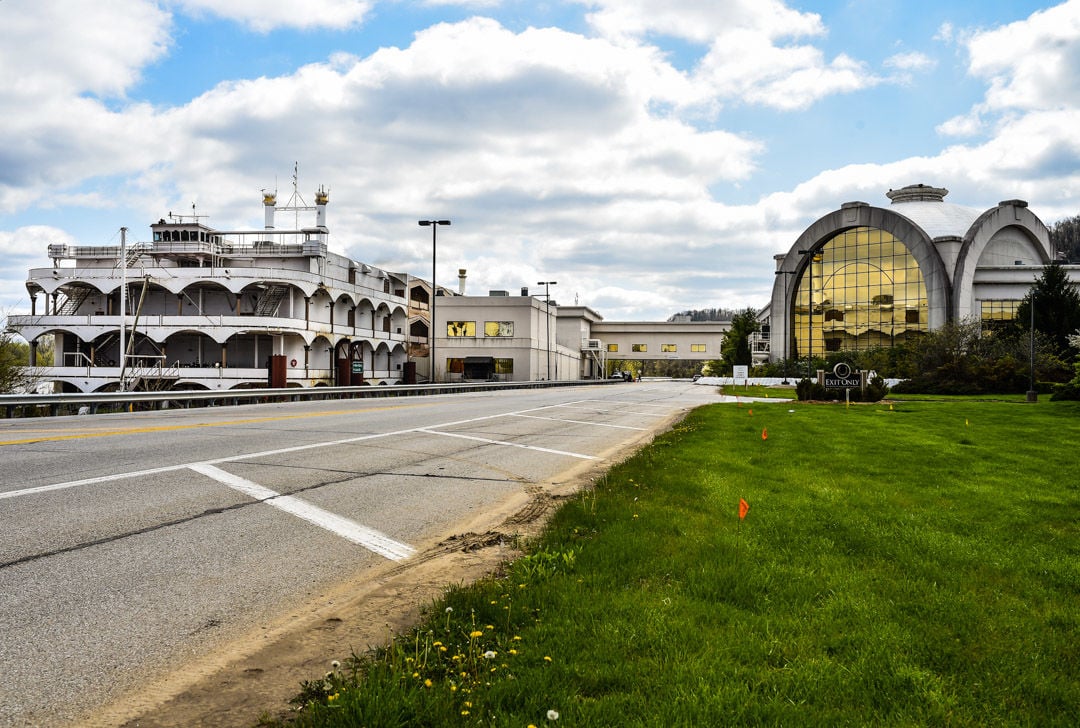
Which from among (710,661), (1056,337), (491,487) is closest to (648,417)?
(491,487)

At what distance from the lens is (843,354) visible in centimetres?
6944

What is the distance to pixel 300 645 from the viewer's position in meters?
3.89

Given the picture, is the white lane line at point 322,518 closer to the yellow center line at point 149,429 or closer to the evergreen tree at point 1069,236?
the yellow center line at point 149,429

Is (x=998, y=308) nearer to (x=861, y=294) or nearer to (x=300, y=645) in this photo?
(x=861, y=294)

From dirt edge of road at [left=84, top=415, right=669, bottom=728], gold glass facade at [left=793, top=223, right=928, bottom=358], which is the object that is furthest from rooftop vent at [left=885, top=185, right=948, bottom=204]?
dirt edge of road at [left=84, top=415, right=669, bottom=728]

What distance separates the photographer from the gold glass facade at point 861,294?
2840 inches

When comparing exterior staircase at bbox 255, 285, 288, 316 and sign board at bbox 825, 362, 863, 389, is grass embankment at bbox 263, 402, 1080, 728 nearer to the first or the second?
sign board at bbox 825, 362, 863, 389

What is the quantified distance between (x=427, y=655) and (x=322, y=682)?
0.53 m

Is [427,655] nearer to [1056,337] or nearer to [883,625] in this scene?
[883,625]

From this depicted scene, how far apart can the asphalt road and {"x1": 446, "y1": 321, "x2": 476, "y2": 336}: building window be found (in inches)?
2491

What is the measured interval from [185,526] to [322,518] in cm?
126

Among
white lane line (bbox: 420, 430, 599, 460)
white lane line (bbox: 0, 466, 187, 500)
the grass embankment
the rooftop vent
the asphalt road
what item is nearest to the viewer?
the grass embankment

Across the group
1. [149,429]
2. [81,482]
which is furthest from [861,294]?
[81,482]

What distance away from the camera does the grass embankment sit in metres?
3.03
